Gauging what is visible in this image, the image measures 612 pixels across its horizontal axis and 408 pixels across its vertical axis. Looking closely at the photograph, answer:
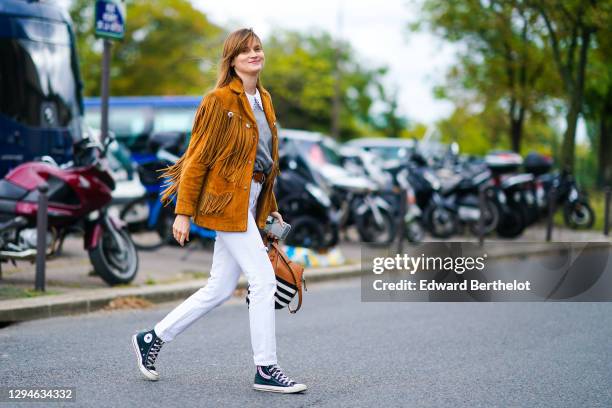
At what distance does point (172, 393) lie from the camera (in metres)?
5.08

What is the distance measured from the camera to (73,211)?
8914mm

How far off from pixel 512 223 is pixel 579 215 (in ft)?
8.10

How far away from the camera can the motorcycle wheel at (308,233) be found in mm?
12750

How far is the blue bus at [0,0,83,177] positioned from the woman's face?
22.9 feet

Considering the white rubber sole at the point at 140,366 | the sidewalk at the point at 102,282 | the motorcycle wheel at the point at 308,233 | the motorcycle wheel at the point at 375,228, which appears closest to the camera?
the white rubber sole at the point at 140,366

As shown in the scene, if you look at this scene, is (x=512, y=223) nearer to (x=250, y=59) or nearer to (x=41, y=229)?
(x=41, y=229)

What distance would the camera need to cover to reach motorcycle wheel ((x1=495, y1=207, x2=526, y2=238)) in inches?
660

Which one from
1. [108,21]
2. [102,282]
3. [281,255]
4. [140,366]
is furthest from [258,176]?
[108,21]

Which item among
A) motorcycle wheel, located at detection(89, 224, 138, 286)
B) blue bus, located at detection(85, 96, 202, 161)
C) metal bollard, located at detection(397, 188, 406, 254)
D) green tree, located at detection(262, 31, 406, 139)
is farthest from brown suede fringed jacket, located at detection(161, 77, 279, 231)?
green tree, located at detection(262, 31, 406, 139)

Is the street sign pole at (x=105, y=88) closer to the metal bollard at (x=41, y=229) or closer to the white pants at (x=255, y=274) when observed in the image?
the metal bollard at (x=41, y=229)

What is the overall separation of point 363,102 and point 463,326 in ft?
258

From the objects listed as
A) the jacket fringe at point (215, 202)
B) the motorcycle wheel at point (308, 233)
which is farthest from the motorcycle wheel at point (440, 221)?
the jacket fringe at point (215, 202)

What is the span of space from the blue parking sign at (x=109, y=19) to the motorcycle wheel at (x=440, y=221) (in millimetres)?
7901

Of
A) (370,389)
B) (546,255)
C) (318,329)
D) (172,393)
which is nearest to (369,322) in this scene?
(318,329)
